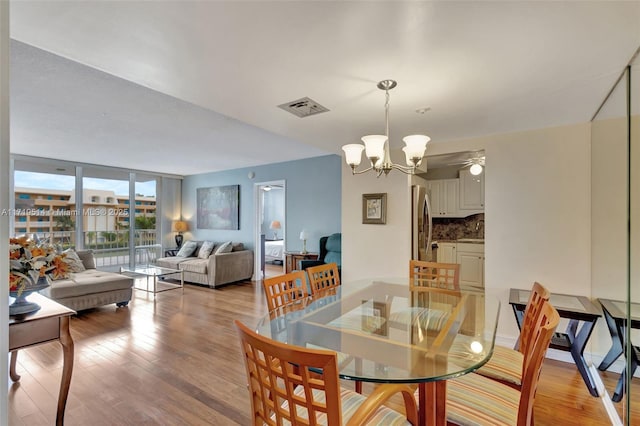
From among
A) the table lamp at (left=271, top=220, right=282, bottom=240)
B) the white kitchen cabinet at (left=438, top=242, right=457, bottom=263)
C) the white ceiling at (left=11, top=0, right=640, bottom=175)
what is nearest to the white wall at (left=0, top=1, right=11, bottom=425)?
the white ceiling at (left=11, top=0, right=640, bottom=175)

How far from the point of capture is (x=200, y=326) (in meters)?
3.64

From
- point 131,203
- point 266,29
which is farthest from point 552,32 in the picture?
point 131,203

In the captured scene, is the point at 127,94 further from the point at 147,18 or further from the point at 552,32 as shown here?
the point at 552,32

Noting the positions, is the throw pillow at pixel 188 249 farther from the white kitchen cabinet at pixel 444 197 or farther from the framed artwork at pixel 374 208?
the white kitchen cabinet at pixel 444 197

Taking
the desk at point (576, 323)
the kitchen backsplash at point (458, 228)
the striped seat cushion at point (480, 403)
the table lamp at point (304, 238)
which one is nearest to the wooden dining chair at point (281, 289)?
the striped seat cushion at point (480, 403)

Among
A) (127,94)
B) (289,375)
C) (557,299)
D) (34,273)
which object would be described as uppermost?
(127,94)

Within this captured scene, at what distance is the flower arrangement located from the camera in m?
1.79

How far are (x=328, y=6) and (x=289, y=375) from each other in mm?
1434

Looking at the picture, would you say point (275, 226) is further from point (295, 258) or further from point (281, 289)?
point (281, 289)

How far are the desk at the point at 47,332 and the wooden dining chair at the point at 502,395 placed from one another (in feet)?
7.52

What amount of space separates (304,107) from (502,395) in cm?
225

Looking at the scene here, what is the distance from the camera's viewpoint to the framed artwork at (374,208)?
380 cm

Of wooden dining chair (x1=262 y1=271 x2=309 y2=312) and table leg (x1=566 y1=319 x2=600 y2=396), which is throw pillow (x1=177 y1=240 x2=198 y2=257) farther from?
table leg (x1=566 y1=319 x2=600 y2=396)

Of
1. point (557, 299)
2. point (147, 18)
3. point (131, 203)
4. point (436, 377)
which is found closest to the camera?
point (436, 377)
